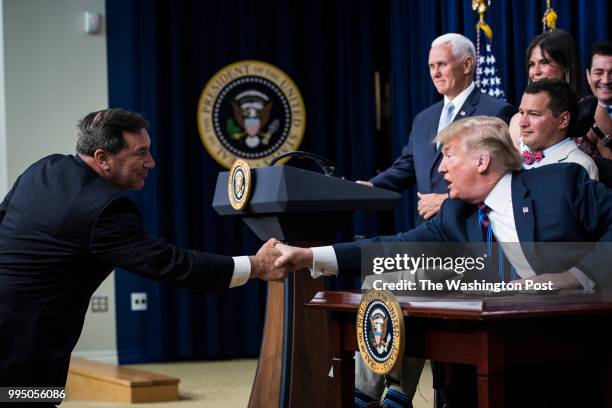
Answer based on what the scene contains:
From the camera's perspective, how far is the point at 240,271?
9.59ft

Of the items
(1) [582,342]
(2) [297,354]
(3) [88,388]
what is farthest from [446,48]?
(3) [88,388]

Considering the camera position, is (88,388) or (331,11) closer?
(88,388)

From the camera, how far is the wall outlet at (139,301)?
628cm

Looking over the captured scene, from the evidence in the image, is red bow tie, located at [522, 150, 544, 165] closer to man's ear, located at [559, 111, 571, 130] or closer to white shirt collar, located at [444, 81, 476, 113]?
man's ear, located at [559, 111, 571, 130]

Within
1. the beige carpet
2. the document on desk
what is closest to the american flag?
the beige carpet

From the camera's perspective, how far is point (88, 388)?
495cm

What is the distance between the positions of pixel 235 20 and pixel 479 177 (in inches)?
160

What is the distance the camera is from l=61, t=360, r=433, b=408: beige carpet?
4684 millimetres

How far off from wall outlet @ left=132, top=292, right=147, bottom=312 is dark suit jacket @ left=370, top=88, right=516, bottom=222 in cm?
264

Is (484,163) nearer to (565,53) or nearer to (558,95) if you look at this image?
(558,95)

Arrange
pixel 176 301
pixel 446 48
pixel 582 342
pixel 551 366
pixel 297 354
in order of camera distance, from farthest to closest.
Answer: pixel 176 301 < pixel 446 48 < pixel 297 354 < pixel 551 366 < pixel 582 342

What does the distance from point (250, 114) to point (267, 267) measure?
3.55 metres

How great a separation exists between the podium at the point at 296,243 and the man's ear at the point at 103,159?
2.15ft

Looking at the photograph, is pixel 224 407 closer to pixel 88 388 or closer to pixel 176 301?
pixel 88 388
